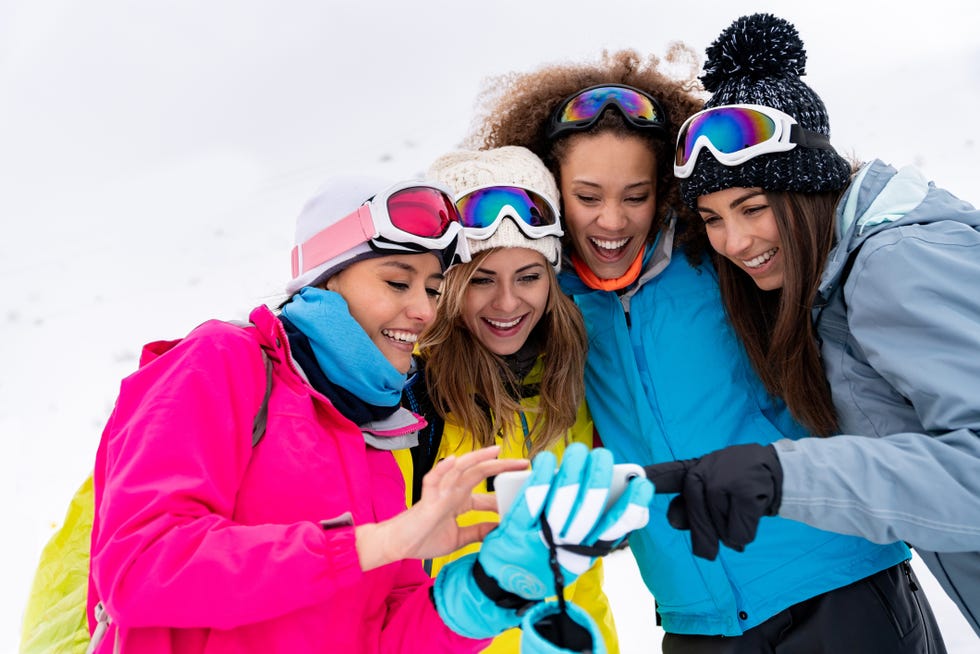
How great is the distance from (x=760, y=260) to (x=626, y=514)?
1.25 metres

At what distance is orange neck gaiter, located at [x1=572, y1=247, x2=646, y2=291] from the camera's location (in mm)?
2877

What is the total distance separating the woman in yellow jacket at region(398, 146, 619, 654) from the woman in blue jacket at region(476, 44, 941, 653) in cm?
16

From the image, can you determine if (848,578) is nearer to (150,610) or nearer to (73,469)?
(150,610)

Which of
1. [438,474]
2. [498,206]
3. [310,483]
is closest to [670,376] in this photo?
[498,206]

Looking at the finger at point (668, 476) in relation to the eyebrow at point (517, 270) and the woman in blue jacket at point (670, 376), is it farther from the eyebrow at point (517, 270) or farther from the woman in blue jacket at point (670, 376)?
the eyebrow at point (517, 270)

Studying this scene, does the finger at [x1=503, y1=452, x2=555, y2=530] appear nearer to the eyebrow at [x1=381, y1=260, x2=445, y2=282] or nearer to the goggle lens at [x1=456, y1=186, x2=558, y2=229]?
the eyebrow at [x1=381, y1=260, x2=445, y2=282]

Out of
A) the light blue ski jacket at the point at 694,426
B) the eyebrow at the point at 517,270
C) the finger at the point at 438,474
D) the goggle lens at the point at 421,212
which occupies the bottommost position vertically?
the light blue ski jacket at the point at 694,426

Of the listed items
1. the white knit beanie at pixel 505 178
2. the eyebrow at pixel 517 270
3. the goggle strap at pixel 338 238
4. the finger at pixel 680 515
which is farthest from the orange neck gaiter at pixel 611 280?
the finger at pixel 680 515

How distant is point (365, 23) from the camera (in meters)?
9.82

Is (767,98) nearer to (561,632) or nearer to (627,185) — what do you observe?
(627,185)

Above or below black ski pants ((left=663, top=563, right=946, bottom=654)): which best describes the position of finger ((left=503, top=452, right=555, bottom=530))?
above

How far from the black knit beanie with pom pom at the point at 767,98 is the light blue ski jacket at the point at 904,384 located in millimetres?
172

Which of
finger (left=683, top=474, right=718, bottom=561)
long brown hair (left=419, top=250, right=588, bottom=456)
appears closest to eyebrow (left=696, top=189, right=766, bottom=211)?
long brown hair (left=419, top=250, right=588, bottom=456)

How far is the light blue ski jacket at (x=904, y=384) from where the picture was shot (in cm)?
183
